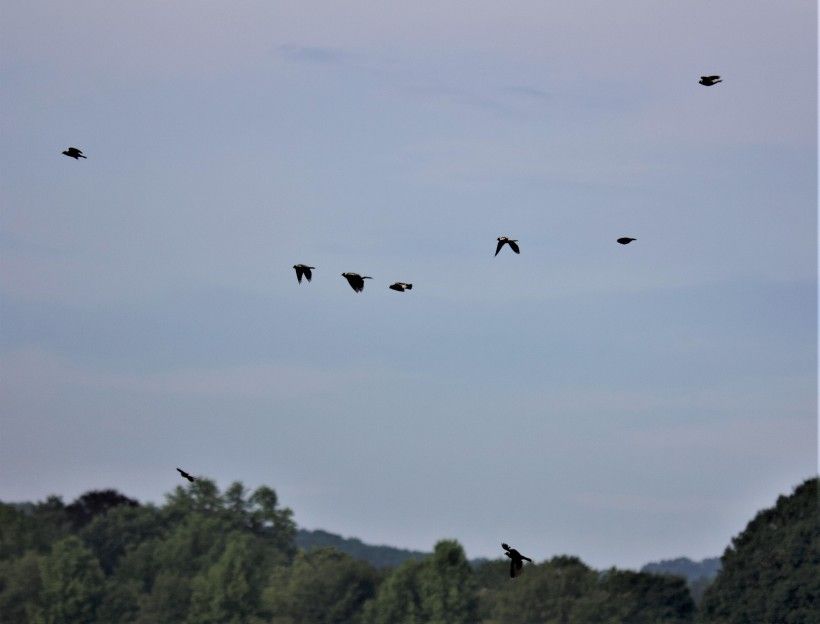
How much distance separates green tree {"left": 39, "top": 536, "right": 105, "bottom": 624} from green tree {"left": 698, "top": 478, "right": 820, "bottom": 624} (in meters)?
67.6

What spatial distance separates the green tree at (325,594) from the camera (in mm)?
171000

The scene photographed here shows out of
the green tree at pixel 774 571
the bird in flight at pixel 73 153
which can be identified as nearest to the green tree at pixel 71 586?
the green tree at pixel 774 571

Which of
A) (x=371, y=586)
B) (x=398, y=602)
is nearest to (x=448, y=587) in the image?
(x=398, y=602)

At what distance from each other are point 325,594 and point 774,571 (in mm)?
48713

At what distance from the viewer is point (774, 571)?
138m

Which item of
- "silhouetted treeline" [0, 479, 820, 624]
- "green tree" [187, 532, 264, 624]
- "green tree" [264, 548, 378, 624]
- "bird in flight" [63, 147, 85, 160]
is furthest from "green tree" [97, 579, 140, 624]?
"bird in flight" [63, 147, 85, 160]

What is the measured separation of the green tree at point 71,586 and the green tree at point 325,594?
1946 cm

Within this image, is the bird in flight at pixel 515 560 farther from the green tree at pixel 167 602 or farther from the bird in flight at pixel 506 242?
the green tree at pixel 167 602

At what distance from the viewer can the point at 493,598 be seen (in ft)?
538

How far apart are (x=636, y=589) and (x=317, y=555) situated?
41.3 metres

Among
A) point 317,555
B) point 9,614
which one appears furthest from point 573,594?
point 9,614

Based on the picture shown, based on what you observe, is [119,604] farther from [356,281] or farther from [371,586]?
[356,281]

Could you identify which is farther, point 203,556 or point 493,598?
point 203,556

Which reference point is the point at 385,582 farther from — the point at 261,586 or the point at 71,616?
the point at 71,616
